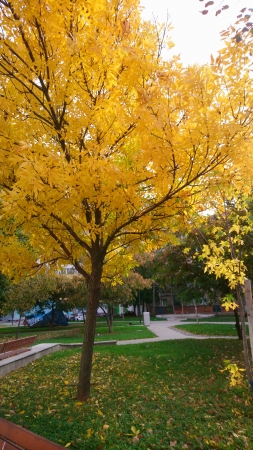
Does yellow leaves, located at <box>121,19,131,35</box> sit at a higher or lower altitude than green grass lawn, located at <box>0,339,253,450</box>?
higher

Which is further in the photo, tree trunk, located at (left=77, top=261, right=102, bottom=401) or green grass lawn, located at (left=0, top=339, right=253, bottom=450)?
tree trunk, located at (left=77, top=261, right=102, bottom=401)

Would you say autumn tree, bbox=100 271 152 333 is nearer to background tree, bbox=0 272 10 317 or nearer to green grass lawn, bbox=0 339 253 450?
background tree, bbox=0 272 10 317

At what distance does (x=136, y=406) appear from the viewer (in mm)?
4781

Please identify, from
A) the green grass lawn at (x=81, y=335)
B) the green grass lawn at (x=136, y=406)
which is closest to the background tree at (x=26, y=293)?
the green grass lawn at (x=81, y=335)

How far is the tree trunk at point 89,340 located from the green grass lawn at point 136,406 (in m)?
0.20

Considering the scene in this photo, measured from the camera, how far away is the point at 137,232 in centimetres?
506

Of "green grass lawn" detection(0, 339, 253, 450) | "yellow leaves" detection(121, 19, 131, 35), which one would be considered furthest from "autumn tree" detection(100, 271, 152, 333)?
"yellow leaves" detection(121, 19, 131, 35)

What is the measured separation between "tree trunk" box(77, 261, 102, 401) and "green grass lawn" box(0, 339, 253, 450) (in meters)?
0.20

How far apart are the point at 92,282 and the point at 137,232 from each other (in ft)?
3.64

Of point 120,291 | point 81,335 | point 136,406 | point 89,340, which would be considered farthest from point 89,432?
point 81,335

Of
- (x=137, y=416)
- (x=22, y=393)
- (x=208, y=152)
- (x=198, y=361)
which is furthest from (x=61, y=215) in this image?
(x=198, y=361)

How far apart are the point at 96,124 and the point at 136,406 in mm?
4051

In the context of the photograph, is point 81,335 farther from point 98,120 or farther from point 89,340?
A: point 98,120

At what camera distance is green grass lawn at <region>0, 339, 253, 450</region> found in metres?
3.75
